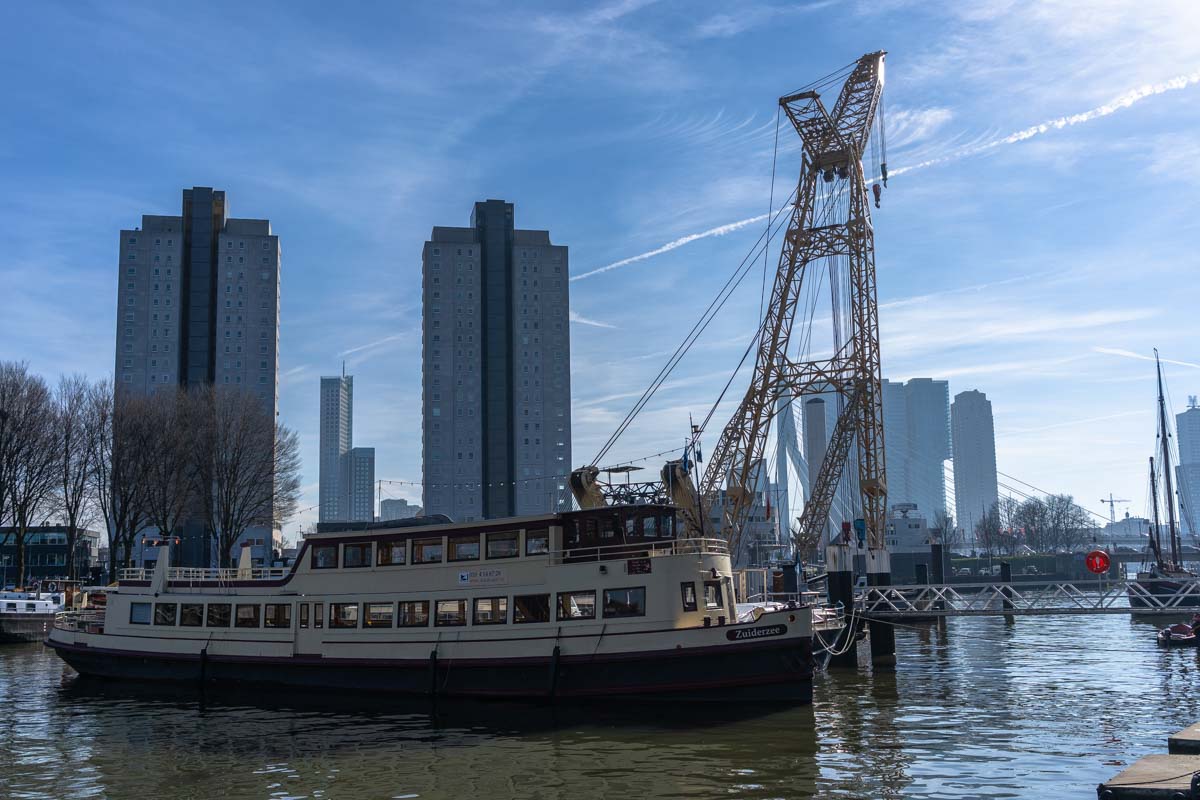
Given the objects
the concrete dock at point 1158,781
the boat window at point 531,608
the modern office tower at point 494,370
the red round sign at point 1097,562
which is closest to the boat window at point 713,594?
the boat window at point 531,608

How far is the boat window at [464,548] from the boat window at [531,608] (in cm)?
222

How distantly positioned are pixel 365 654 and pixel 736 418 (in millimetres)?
43301

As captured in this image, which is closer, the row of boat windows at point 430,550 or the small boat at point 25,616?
the row of boat windows at point 430,550

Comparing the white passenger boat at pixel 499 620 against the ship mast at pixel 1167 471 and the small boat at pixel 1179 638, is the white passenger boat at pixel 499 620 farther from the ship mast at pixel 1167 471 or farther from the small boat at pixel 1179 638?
the ship mast at pixel 1167 471

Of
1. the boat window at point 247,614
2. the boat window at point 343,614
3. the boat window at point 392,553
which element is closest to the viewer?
the boat window at point 392,553

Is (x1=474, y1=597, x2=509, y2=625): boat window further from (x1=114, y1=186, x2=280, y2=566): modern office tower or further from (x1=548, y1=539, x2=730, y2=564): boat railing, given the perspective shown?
(x1=114, y1=186, x2=280, y2=566): modern office tower

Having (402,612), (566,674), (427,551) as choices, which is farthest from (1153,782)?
(402,612)

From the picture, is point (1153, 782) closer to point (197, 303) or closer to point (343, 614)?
point (343, 614)

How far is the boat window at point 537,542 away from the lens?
30469 millimetres

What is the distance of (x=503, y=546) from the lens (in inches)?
1226

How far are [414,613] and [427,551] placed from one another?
2.09m

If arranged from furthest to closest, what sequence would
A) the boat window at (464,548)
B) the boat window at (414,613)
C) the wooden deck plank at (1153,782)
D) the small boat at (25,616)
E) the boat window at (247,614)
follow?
the small boat at (25,616)
the boat window at (247,614)
the boat window at (414,613)
the boat window at (464,548)
the wooden deck plank at (1153,782)

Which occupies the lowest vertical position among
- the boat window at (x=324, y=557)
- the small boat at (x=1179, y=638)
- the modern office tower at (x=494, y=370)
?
the small boat at (x=1179, y=638)

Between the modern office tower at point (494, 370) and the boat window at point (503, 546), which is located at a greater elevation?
the modern office tower at point (494, 370)
